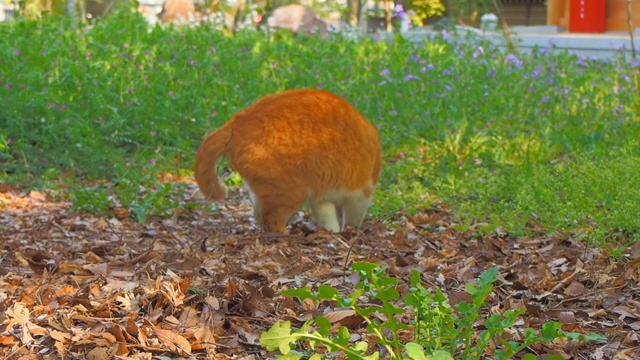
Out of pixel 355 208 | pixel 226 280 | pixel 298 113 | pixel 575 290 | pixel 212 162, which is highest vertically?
pixel 298 113

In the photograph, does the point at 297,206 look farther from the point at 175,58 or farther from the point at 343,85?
the point at 175,58

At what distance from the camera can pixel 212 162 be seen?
5699mm

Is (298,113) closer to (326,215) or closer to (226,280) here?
(326,215)

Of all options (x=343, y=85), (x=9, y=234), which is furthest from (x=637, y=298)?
(x=343, y=85)

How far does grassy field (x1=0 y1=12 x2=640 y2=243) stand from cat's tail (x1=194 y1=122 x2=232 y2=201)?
65cm

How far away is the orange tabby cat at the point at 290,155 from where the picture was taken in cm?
559

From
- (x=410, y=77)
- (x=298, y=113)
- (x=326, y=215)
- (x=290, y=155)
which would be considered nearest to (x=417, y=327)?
(x=290, y=155)

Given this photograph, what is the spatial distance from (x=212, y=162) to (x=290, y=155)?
1.51ft

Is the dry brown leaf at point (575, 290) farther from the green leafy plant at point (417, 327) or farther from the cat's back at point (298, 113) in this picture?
the cat's back at point (298, 113)

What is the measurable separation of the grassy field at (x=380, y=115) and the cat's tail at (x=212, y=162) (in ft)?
2.13

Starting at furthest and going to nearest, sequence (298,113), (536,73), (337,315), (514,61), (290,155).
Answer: (514,61)
(536,73)
(298,113)
(290,155)
(337,315)

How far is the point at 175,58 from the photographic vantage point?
33.6ft

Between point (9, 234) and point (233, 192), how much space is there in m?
2.22

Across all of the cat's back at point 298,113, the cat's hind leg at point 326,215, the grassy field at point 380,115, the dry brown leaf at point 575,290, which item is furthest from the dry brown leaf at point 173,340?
the cat's hind leg at point 326,215
